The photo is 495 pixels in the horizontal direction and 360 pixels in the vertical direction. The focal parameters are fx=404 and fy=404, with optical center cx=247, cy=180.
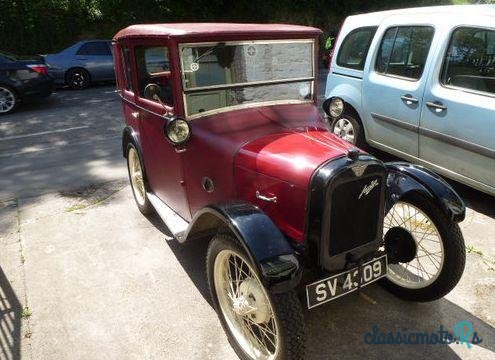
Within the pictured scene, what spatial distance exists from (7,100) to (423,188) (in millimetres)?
9275

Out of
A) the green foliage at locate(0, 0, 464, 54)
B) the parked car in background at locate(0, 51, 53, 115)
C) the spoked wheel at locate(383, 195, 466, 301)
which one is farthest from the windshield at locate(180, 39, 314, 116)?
the green foliage at locate(0, 0, 464, 54)

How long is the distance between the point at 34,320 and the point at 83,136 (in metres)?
4.95

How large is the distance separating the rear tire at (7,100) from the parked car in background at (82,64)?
2.70m

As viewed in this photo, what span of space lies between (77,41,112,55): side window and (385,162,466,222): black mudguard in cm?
1111

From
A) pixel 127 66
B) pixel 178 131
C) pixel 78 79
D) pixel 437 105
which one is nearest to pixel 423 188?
pixel 178 131

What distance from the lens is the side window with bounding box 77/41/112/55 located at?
11.7 metres

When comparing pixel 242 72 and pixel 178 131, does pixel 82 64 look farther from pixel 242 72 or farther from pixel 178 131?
pixel 178 131

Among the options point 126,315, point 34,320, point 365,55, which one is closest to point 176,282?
point 126,315

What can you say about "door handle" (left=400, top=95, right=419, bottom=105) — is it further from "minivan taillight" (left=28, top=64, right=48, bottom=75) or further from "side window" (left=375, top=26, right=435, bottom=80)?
"minivan taillight" (left=28, top=64, right=48, bottom=75)

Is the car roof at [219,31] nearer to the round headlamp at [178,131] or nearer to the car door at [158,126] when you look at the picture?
the car door at [158,126]

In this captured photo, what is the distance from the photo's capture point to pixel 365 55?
519cm

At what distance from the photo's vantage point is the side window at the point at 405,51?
4375 mm

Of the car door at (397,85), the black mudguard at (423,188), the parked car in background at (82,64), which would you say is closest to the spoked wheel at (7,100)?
the parked car in background at (82,64)

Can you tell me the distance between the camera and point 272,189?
2416 mm
